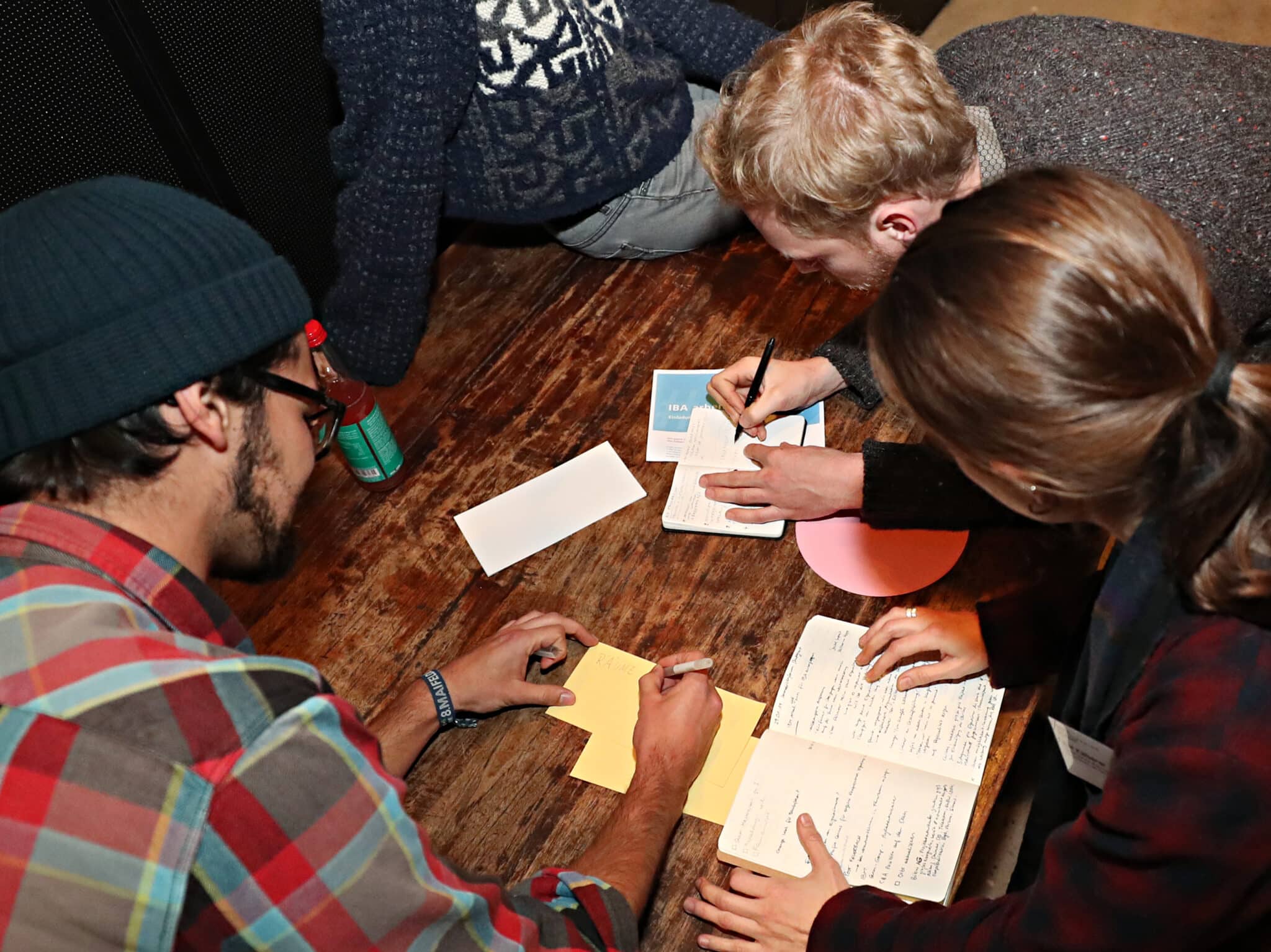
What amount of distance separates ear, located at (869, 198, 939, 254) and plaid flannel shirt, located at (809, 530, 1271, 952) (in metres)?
0.65

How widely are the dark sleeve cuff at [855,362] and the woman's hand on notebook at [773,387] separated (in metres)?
0.02

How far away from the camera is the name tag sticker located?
3.78 feet

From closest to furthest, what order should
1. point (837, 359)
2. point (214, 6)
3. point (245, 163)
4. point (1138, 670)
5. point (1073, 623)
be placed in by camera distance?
point (1138, 670)
point (1073, 623)
point (837, 359)
point (214, 6)
point (245, 163)

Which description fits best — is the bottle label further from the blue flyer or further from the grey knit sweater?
the grey knit sweater

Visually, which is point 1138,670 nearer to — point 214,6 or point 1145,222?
point 1145,222

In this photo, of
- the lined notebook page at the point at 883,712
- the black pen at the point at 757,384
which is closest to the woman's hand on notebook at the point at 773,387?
the black pen at the point at 757,384

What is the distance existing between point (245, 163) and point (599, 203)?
2.48ft

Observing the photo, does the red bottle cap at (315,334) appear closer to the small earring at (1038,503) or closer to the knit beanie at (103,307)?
the knit beanie at (103,307)

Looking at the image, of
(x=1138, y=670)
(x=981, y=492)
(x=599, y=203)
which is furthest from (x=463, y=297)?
(x=1138, y=670)

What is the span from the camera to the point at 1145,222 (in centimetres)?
87

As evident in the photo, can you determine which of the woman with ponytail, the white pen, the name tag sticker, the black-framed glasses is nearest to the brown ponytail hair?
the woman with ponytail

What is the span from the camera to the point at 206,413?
1041mm

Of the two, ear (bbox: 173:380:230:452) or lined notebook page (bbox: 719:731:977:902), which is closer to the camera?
ear (bbox: 173:380:230:452)

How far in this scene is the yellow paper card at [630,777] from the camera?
1254 millimetres
